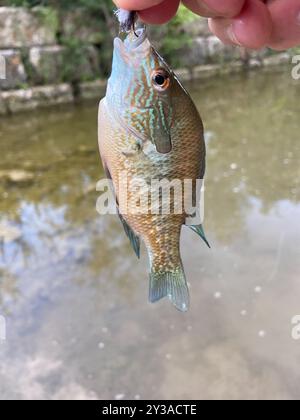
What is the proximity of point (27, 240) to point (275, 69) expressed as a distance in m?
12.0

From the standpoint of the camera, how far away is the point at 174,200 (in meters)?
1.24

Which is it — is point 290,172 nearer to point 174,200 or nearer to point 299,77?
point 174,200

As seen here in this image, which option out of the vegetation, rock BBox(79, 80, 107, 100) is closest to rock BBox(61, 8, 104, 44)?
Answer: the vegetation

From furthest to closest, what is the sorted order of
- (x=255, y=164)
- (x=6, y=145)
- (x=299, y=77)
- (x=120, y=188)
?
1. (x=299, y=77)
2. (x=6, y=145)
3. (x=255, y=164)
4. (x=120, y=188)

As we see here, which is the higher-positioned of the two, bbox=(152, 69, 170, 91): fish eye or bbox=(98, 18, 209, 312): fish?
bbox=(152, 69, 170, 91): fish eye

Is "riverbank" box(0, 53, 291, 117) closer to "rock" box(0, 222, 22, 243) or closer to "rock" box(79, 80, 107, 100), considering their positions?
"rock" box(79, 80, 107, 100)

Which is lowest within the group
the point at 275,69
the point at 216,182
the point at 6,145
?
the point at 275,69

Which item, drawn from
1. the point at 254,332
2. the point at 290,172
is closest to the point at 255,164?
the point at 290,172

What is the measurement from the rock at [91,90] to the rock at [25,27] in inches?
46.6

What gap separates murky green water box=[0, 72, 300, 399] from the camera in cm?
306
